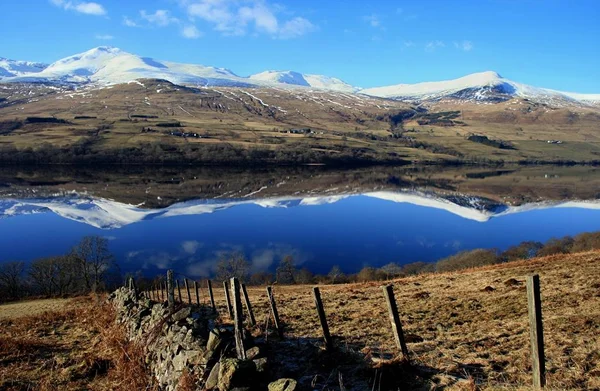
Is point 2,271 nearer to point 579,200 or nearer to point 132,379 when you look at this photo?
point 132,379

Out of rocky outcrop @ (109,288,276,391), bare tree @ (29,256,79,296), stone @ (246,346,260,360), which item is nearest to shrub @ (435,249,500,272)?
rocky outcrop @ (109,288,276,391)

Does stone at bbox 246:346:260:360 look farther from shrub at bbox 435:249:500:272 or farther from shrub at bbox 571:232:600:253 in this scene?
shrub at bbox 571:232:600:253

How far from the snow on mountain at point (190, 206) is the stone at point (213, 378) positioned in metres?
85.3

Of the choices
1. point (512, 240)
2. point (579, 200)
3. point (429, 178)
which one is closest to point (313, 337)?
point (512, 240)

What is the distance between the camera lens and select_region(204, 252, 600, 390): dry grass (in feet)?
33.5

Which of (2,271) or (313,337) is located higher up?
(313,337)

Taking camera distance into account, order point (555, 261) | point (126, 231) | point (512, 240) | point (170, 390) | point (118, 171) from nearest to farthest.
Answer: point (170, 390) < point (555, 261) < point (512, 240) < point (126, 231) < point (118, 171)

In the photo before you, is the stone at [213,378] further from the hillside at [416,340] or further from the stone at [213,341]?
the hillside at [416,340]

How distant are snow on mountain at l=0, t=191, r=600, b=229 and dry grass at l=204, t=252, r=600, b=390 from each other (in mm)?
77067

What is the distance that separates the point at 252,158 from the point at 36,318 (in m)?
167

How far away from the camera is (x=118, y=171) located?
6417 inches

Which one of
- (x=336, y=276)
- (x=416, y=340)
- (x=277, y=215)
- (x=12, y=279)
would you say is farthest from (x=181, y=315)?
(x=277, y=215)

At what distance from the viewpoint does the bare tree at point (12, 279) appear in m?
50.0

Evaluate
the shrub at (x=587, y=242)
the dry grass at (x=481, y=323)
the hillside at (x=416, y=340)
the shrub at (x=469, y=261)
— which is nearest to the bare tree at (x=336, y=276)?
the shrub at (x=469, y=261)
